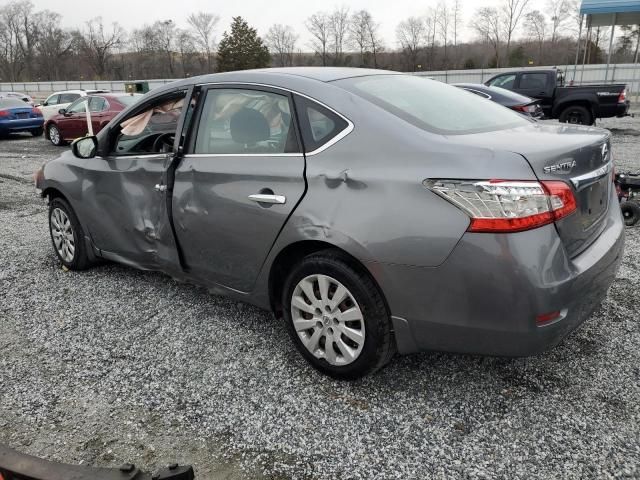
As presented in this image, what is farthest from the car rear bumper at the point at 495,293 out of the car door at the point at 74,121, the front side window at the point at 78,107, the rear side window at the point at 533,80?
the front side window at the point at 78,107

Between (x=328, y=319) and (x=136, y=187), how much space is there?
1.83 metres

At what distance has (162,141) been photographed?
3.93 m

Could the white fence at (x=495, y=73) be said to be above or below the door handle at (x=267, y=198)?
below

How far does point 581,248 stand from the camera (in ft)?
8.32

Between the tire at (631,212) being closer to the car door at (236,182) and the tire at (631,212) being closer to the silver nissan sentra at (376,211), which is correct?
the silver nissan sentra at (376,211)

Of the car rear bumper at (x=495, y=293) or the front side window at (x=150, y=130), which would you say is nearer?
the car rear bumper at (x=495, y=293)

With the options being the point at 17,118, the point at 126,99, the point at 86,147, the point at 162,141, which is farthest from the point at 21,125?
the point at 162,141

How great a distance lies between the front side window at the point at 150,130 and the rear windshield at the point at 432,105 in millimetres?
1422

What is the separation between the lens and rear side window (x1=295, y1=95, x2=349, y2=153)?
2795 mm

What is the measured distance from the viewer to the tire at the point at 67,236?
179 inches

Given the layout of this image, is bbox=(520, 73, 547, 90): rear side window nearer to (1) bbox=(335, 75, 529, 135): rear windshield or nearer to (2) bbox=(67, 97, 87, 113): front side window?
(2) bbox=(67, 97, 87, 113): front side window

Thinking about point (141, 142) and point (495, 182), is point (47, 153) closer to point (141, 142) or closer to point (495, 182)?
point (141, 142)

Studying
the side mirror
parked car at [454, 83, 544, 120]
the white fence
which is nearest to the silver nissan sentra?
the side mirror

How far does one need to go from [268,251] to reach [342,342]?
645 mm
